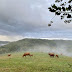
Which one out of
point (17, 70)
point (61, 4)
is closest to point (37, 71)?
point (17, 70)

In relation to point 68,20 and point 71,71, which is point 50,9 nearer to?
point 68,20

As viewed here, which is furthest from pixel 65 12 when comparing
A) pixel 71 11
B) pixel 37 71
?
pixel 37 71

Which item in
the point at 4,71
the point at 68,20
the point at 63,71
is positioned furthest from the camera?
the point at 63,71

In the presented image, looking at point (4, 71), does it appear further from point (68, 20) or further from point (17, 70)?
point (68, 20)

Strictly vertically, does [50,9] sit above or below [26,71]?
above

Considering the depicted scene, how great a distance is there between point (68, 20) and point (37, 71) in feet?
35.8

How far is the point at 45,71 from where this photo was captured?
816 inches

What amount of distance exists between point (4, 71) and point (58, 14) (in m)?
12.9

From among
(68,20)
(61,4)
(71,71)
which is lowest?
(71,71)

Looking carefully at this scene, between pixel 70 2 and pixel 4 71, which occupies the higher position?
pixel 70 2

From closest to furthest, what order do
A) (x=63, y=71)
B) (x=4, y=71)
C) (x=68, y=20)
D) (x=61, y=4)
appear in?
(x=61, y=4) → (x=68, y=20) → (x=4, y=71) → (x=63, y=71)

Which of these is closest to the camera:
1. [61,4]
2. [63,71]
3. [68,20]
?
[61,4]

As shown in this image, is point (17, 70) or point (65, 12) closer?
point (65, 12)

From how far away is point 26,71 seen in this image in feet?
66.4
